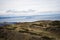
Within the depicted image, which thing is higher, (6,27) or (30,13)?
(30,13)

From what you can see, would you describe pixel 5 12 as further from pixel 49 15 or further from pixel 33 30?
pixel 49 15

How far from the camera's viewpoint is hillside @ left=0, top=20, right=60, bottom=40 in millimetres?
1895

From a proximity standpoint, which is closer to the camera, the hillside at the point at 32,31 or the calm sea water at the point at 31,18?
the hillside at the point at 32,31

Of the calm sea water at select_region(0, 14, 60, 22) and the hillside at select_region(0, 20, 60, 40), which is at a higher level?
the calm sea water at select_region(0, 14, 60, 22)

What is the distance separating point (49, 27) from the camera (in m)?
1.98

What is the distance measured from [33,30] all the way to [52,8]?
541 millimetres

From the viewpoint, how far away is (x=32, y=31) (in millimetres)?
1958

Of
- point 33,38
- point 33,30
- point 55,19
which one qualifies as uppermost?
point 55,19

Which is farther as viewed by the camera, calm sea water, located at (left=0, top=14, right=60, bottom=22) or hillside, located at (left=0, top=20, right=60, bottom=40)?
calm sea water, located at (left=0, top=14, right=60, bottom=22)

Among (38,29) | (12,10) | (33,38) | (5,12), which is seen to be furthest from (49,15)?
(5,12)

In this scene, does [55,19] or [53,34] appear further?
[55,19]

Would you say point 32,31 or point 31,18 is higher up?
point 31,18

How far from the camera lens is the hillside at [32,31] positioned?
1.89 metres

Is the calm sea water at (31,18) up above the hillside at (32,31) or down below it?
above
